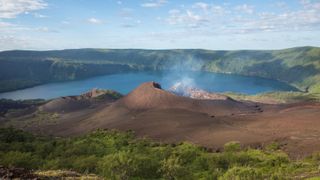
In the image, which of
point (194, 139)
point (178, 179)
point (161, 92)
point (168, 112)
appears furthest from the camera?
point (161, 92)

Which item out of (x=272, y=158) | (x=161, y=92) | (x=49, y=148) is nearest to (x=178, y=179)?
(x=272, y=158)

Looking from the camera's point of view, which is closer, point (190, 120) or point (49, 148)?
point (49, 148)

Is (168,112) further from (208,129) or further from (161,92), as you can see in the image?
(208,129)

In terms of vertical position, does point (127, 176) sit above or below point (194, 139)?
above

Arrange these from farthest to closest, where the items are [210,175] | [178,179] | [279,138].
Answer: [279,138] → [210,175] → [178,179]

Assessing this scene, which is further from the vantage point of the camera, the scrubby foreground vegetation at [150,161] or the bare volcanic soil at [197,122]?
the bare volcanic soil at [197,122]
